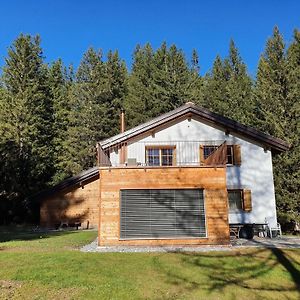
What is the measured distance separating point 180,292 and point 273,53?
24040mm

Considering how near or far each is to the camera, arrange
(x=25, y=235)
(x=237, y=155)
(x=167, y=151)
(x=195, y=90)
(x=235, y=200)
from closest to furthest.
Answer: (x=235, y=200)
(x=25, y=235)
(x=237, y=155)
(x=167, y=151)
(x=195, y=90)

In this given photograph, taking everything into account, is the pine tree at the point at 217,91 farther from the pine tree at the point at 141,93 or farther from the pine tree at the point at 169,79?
the pine tree at the point at 141,93

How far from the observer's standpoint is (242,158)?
59.1 ft

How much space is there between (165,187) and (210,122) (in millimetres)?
6891

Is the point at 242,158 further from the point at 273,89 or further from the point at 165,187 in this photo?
the point at 273,89

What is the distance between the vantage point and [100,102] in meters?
36.0

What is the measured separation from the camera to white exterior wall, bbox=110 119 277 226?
17250mm

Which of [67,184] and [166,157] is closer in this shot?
[166,157]

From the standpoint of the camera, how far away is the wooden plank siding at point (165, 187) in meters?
12.7

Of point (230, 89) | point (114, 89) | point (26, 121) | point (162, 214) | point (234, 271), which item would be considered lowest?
point (234, 271)

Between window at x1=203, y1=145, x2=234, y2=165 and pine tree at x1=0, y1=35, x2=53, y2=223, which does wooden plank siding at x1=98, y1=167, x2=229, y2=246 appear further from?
pine tree at x1=0, y1=35, x2=53, y2=223

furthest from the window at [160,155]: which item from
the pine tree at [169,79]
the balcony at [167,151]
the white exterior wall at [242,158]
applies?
the pine tree at [169,79]

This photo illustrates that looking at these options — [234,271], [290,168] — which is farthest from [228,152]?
[234,271]

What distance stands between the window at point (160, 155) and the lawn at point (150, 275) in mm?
7618
